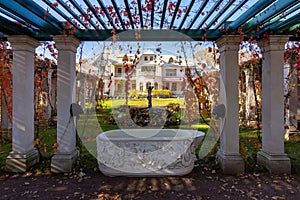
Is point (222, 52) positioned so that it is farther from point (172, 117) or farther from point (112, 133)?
point (172, 117)

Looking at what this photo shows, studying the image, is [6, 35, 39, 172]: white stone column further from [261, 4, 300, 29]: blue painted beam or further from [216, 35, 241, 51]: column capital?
[261, 4, 300, 29]: blue painted beam

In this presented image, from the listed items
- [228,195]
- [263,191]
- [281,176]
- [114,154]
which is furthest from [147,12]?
[281,176]

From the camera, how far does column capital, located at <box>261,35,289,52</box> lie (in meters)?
3.38

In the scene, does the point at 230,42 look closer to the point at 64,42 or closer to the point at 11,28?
the point at 64,42

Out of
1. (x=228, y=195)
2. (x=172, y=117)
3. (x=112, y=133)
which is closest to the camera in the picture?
(x=228, y=195)

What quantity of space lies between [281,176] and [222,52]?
199 cm

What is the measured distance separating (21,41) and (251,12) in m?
3.17

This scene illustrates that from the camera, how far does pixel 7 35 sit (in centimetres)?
347

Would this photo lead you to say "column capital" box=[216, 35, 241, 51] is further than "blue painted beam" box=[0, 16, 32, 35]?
Yes

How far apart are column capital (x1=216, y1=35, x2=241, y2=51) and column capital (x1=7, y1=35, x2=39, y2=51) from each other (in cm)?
288

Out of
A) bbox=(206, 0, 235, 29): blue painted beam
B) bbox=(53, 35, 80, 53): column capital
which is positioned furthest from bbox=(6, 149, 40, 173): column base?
bbox=(206, 0, 235, 29): blue painted beam

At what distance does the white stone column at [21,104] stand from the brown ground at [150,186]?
22 centimetres

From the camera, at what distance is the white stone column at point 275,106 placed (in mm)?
3451

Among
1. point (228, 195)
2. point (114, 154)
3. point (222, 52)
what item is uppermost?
point (222, 52)
